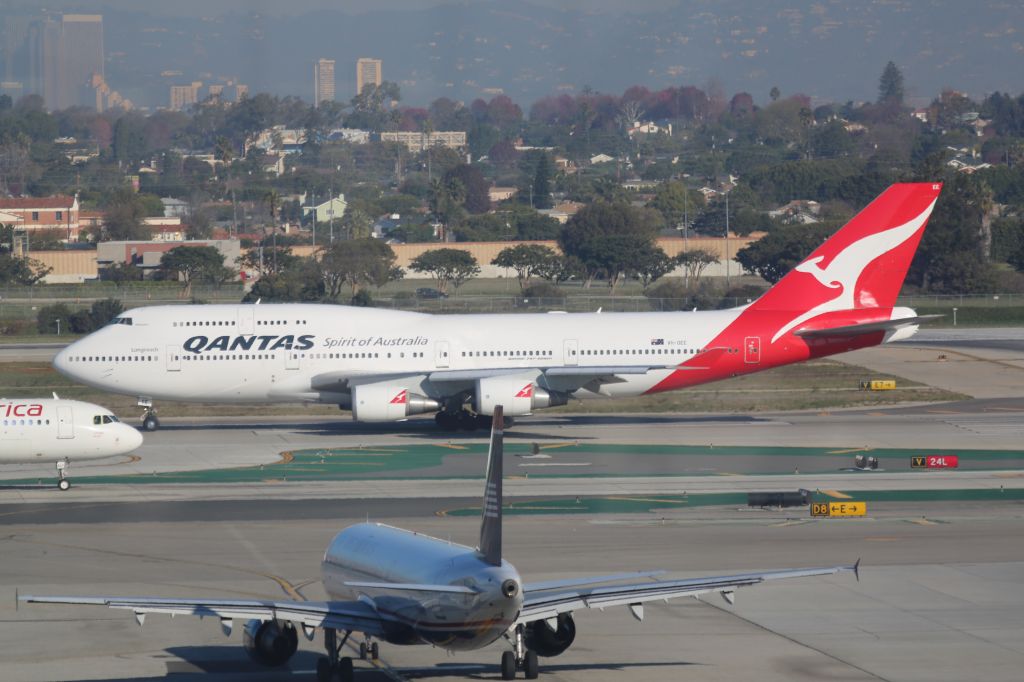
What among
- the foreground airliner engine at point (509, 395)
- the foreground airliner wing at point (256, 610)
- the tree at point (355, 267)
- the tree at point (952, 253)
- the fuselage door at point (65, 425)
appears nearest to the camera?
the foreground airliner wing at point (256, 610)

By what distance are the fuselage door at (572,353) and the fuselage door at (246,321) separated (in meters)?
11.6

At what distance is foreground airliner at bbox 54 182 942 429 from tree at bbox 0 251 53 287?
3525 inches

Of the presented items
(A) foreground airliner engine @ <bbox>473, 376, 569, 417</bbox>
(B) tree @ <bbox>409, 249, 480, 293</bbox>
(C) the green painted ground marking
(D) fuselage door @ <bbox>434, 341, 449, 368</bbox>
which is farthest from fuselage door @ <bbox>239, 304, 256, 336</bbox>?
(B) tree @ <bbox>409, 249, 480, 293</bbox>

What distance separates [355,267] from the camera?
128 meters

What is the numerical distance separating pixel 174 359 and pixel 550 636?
3388 cm

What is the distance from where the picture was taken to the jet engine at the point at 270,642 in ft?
73.7

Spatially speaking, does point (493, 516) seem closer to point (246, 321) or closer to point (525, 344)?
point (525, 344)

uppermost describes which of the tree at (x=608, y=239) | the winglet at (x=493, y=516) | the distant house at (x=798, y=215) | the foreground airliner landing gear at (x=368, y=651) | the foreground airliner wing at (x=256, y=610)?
the distant house at (x=798, y=215)

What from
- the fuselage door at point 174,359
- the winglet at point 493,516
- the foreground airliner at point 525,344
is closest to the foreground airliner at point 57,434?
the fuselage door at point 174,359

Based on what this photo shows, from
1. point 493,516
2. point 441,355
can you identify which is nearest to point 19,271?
point 441,355

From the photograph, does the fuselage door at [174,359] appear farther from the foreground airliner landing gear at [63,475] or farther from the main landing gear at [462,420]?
the foreground airliner landing gear at [63,475]

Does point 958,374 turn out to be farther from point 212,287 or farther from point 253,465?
point 212,287

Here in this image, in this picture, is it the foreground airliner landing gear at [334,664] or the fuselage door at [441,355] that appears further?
the fuselage door at [441,355]

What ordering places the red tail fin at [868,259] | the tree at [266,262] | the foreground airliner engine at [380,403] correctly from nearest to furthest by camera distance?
1. the foreground airliner engine at [380,403]
2. the red tail fin at [868,259]
3. the tree at [266,262]
